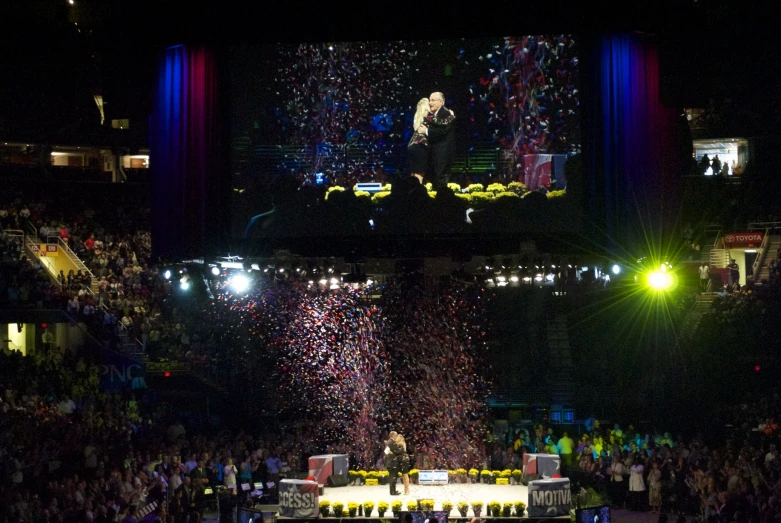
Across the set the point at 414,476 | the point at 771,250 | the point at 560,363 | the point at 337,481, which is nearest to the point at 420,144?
the point at 414,476

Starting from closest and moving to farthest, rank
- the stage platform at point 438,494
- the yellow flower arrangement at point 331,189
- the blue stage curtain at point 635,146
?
the blue stage curtain at point 635,146 < the yellow flower arrangement at point 331,189 < the stage platform at point 438,494

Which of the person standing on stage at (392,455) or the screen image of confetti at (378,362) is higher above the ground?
the screen image of confetti at (378,362)

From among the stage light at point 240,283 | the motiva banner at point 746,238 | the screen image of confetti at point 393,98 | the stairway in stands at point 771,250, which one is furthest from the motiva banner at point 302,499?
the stairway in stands at point 771,250

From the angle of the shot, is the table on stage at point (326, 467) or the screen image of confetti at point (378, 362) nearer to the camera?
the table on stage at point (326, 467)

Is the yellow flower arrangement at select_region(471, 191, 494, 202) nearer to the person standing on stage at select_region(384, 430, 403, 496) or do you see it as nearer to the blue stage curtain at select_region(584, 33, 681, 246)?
the blue stage curtain at select_region(584, 33, 681, 246)

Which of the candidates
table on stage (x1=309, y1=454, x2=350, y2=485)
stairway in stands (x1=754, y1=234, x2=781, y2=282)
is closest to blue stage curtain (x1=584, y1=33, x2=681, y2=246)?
table on stage (x1=309, y1=454, x2=350, y2=485)

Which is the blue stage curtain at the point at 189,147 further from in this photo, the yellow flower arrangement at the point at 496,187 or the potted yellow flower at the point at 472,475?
the potted yellow flower at the point at 472,475

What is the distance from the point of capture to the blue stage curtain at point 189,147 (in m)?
16.7

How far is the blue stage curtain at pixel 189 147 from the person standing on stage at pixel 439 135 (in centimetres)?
305

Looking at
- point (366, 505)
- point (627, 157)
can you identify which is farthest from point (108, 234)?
point (627, 157)

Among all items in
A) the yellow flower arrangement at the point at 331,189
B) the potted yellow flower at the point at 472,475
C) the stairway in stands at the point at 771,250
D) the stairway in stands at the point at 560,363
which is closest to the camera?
the yellow flower arrangement at the point at 331,189

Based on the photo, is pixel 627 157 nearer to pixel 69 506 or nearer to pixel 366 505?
pixel 366 505

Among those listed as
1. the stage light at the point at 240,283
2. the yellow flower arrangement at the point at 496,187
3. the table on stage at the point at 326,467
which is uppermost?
the yellow flower arrangement at the point at 496,187

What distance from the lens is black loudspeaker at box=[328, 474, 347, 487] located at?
19703mm
